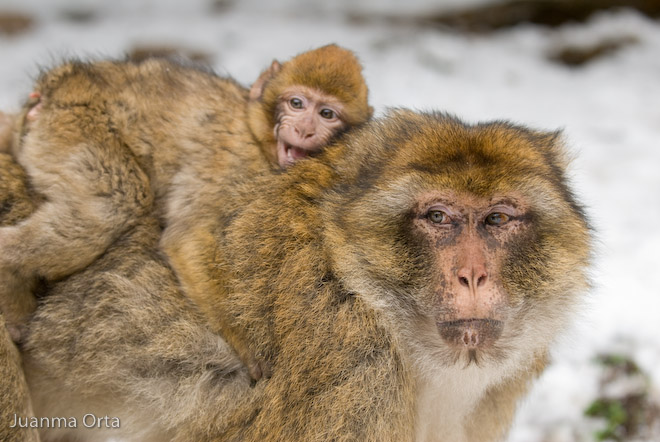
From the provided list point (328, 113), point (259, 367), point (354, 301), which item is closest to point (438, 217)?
point (354, 301)

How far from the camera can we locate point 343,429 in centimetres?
306

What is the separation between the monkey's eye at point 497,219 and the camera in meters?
3.12

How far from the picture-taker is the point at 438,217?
10.2 feet

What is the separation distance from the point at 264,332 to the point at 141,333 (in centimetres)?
54

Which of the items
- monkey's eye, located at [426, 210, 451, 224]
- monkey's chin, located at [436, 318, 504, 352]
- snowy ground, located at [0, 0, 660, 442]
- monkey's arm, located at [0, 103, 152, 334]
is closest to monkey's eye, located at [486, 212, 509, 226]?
monkey's eye, located at [426, 210, 451, 224]

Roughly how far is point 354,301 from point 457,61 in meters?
6.53

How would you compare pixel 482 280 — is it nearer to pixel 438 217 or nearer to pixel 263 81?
pixel 438 217

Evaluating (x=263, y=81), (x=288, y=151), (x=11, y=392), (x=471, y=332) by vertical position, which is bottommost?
(x=11, y=392)

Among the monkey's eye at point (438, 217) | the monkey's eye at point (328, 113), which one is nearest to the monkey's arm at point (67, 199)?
the monkey's eye at point (328, 113)

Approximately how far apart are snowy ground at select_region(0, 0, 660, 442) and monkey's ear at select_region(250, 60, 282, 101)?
3513 millimetres

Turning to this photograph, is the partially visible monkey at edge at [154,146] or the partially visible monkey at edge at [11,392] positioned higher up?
the partially visible monkey at edge at [154,146]

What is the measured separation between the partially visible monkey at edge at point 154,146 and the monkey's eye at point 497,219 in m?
0.97

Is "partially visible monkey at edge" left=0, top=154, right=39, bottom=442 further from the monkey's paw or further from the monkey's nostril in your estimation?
the monkey's nostril

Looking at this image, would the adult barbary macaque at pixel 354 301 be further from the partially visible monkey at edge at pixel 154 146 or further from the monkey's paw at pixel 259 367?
the partially visible monkey at edge at pixel 154 146
